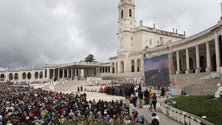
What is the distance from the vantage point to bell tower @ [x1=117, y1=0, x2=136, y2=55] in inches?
2427

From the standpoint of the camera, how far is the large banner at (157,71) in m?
22.2

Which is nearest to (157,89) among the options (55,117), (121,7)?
(55,117)

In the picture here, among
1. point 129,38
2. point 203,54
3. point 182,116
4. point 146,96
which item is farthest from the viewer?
point 129,38

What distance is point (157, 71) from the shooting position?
23859 millimetres

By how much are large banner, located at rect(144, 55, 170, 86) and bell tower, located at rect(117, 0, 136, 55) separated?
1404 inches

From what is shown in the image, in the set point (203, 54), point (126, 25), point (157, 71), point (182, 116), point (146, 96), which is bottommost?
point (182, 116)

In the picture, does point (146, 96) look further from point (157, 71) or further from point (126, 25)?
point (126, 25)

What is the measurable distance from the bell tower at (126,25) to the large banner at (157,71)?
35.7 metres

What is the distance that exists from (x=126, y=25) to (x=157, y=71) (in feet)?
128

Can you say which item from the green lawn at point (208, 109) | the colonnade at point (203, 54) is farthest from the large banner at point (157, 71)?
the green lawn at point (208, 109)

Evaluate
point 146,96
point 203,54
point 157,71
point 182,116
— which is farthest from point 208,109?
point 203,54

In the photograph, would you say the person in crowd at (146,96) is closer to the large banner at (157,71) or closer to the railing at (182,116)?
the railing at (182,116)

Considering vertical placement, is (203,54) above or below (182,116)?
above

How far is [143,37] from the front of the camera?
60594 mm
